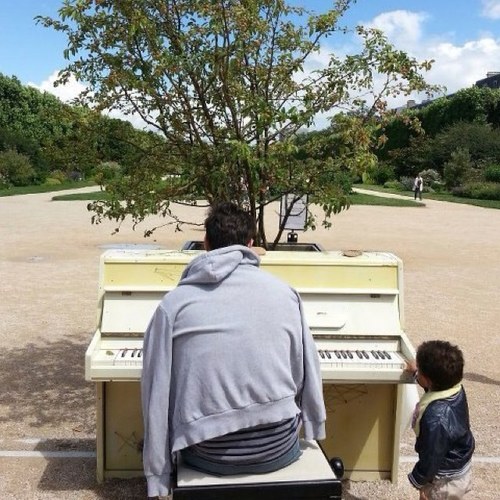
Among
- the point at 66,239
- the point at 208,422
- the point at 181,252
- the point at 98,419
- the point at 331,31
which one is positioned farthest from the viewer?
the point at 66,239

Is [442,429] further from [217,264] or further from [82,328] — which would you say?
[82,328]

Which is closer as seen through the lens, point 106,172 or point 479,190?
point 106,172

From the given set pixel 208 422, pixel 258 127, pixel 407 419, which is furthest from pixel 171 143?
pixel 208 422

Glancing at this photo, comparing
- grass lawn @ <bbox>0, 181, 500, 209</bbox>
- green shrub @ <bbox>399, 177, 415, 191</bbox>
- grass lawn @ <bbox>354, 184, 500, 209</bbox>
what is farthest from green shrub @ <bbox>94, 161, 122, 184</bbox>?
green shrub @ <bbox>399, 177, 415, 191</bbox>

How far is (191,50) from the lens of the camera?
468cm

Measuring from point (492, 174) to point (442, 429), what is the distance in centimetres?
4244

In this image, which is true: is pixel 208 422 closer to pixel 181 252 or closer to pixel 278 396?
pixel 278 396

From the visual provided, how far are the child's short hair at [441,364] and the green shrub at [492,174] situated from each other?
4203 cm

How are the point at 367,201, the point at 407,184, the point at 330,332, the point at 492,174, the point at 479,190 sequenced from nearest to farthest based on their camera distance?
the point at 330,332
the point at 367,201
the point at 479,190
the point at 492,174
the point at 407,184

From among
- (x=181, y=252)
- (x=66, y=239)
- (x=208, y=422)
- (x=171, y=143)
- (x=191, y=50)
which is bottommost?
(x=66, y=239)

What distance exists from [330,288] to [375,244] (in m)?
14.2

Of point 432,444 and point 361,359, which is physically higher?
point 361,359

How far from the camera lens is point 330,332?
4.02 metres

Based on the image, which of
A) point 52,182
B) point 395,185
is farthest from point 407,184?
point 52,182
